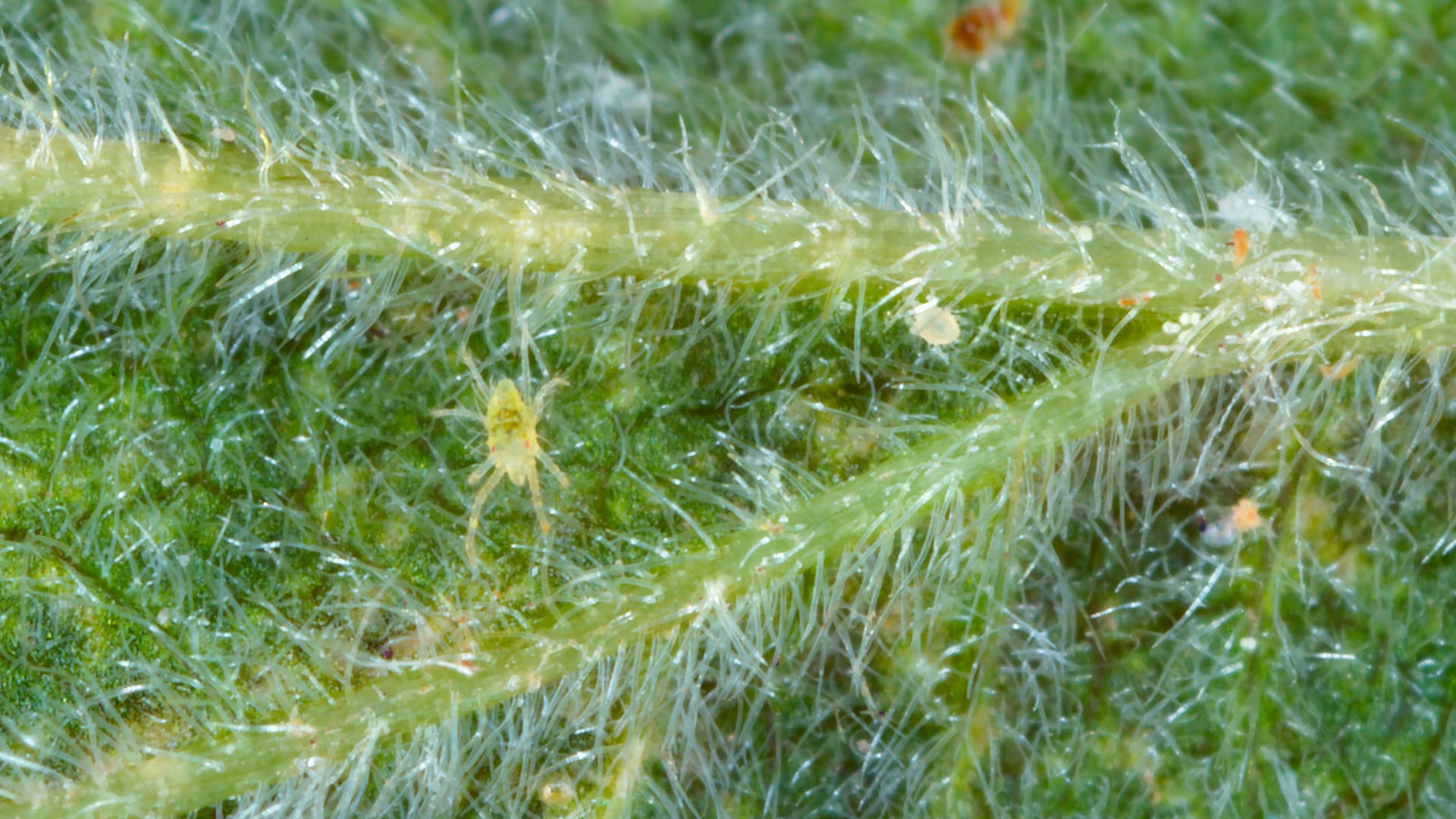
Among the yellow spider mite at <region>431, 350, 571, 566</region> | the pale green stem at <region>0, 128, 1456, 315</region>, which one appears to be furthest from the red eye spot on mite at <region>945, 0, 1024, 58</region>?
the yellow spider mite at <region>431, 350, 571, 566</region>

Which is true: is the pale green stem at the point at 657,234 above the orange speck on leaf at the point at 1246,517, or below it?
above

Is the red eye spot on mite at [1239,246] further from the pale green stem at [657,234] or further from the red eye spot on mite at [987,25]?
the red eye spot on mite at [987,25]

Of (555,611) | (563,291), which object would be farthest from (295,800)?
(563,291)

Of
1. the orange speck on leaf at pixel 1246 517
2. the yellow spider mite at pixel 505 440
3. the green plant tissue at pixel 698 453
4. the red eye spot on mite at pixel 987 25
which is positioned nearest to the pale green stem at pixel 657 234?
the green plant tissue at pixel 698 453

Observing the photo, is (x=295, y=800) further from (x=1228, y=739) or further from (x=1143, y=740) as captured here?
(x=1228, y=739)

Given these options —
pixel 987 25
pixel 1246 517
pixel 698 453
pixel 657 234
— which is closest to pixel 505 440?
pixel 698 453

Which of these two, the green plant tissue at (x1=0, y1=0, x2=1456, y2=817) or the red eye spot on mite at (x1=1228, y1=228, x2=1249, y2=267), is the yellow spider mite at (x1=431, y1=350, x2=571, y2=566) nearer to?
the green plant tissue at (x1=0, y1=0, x2=1456, y2=817)
